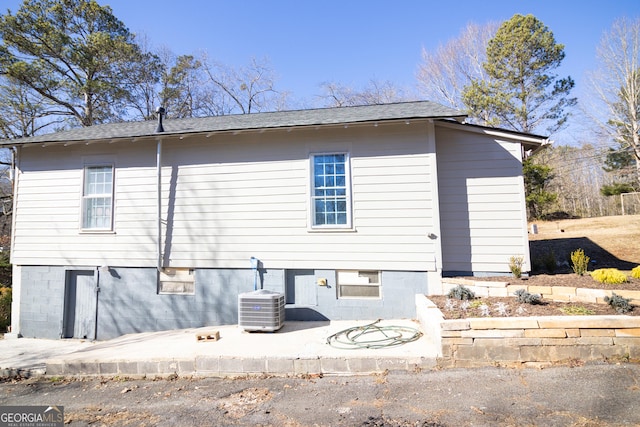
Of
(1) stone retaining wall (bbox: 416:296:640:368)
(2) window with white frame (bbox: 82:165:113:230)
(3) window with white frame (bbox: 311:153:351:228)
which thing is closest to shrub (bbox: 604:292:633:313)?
(1) stone retaining wall (bbox: 416:296:640:368)

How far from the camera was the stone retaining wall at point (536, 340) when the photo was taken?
12.5 feet

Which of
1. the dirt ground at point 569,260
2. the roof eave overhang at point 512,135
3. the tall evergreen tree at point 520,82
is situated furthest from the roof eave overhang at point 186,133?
the tall evergreen tree at point 520,82

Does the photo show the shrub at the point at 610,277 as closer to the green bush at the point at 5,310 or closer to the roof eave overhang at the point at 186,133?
the roof eave overhang at the point at 186,133

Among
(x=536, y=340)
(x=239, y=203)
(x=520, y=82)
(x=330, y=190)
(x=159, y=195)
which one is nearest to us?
(x=536, y=340)

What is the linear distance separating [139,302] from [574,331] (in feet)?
26.3

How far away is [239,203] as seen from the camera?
23.1 ft

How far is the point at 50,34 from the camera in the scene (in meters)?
13.5

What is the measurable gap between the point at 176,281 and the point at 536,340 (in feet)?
22.2

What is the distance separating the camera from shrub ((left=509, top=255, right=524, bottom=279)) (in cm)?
589

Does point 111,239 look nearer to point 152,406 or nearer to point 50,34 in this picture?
point 152,406

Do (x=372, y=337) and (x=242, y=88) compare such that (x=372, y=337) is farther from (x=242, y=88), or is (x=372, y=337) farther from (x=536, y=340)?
(x=242, y=88)

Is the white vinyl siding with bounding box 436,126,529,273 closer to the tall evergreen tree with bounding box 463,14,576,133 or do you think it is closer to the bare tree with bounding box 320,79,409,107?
the tall evergreen tree with bounding box 463,14,576,133

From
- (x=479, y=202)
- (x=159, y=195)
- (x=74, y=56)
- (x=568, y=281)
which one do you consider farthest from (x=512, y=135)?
(x=74, y=56)

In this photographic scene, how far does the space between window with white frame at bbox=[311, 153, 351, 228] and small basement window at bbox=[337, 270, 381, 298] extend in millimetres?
1034
